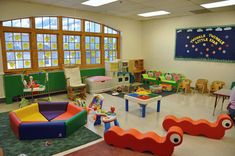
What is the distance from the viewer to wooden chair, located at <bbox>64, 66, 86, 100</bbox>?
5.96 meters

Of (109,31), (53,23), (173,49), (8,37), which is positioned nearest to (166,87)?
(173,49)

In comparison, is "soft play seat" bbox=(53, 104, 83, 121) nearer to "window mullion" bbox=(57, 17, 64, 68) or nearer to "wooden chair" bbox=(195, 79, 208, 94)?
"window mullion" bbox=(57, 17, 64, 68)

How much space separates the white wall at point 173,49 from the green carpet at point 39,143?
211 inches

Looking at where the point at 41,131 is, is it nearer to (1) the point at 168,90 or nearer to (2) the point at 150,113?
(2) the point at 150,113

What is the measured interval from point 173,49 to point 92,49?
3.46 metres

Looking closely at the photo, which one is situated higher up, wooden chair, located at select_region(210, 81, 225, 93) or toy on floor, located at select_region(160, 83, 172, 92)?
wooden chair, located at select_region(210, 81, 225, 93)

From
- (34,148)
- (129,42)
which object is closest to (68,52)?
(129,42)

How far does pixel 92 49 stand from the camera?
24.6 feet

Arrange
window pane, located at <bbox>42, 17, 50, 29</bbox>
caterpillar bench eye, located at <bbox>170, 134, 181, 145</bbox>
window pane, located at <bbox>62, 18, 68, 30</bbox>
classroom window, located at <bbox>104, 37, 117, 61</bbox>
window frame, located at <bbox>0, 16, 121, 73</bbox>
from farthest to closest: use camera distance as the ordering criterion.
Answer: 1. classroom window, located at <bbox>104, 37, 117, 61</bbox>
2. window pane, located at <bbox>62, 18, 68, 30</bbox>
3. window pane, located at <bbox>42, 17, 50, 29</bbox>
4. window frame, located at <bbox>0, 16, 121, 73</bbox>
5. caterpillar bench eye, located at <bbox>170, 134, 181, 145</bbox>

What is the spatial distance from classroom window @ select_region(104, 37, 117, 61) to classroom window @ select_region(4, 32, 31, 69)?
3.17 m

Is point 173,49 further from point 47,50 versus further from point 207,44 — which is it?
point 47,50

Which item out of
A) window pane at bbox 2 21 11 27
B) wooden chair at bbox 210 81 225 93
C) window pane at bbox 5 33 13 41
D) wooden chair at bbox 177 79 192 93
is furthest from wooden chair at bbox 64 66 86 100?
wooden chair at bbox 210 81 225 93

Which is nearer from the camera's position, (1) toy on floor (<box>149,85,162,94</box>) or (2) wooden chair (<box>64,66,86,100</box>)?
(2) wooden chair (<box>64,66,86,100</box>)

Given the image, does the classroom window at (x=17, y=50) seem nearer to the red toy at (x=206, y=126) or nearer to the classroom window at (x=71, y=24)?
the classroom window at (x=71, y=24)
